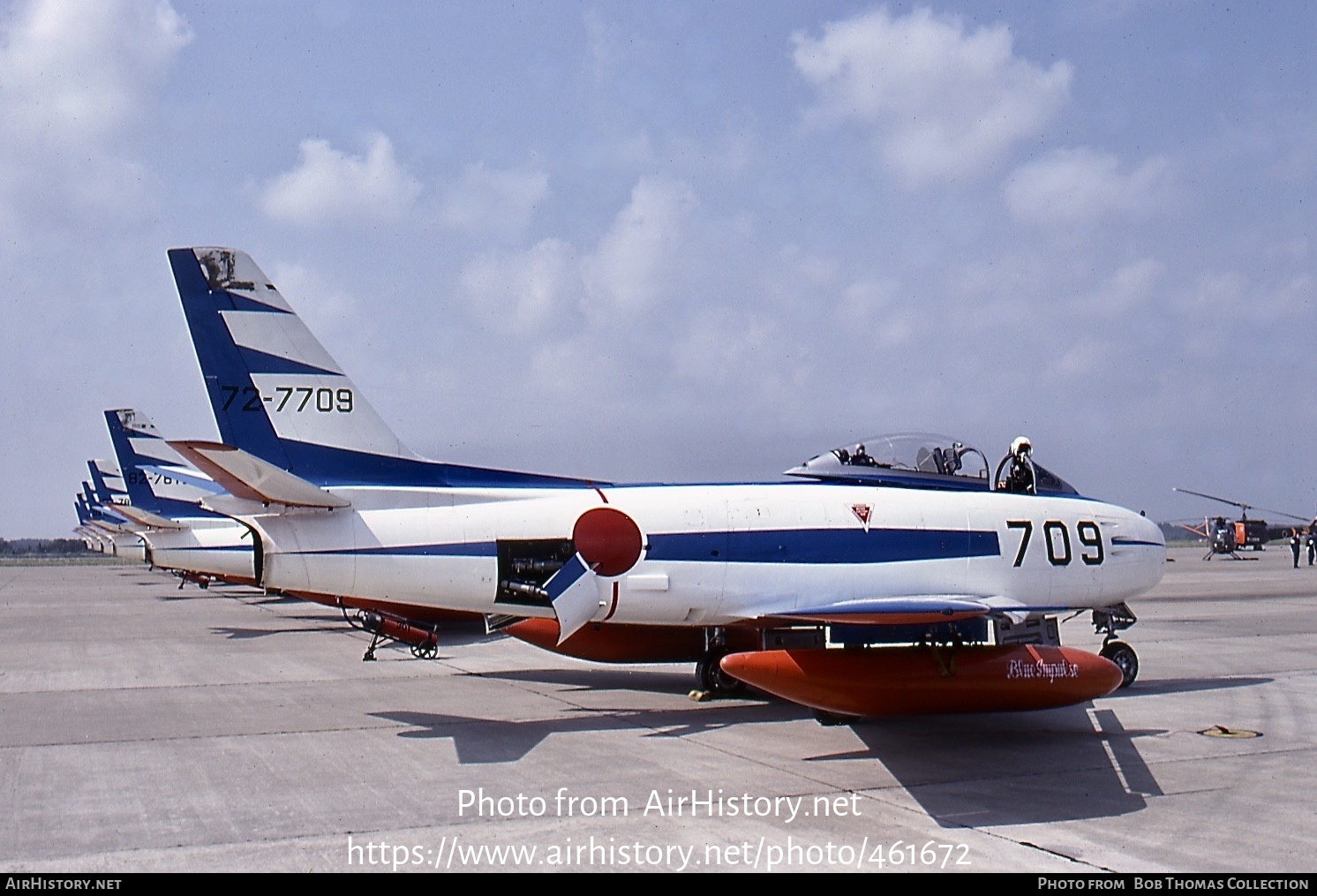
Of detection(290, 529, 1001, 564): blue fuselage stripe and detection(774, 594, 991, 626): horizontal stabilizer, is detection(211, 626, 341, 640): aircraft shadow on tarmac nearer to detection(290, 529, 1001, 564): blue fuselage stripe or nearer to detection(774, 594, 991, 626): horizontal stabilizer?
detection(290, 529, 1001, 564): blue fuselage stripe

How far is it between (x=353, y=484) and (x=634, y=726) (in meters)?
3.71

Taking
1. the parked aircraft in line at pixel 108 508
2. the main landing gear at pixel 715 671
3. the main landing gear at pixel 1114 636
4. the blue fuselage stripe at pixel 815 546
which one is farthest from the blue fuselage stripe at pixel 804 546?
the parked aircraft in line at pixel 108 508

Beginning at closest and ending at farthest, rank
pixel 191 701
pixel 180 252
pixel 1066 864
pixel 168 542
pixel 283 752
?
pixel 1066 864 → pixel 283 752 → pixel 180 252 → pixel 191 701 → pixel 168 542

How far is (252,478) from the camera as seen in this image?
9703mm

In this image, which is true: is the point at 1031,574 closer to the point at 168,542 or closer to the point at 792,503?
the point at 792,503

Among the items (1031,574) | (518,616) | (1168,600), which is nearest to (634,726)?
(518,616)

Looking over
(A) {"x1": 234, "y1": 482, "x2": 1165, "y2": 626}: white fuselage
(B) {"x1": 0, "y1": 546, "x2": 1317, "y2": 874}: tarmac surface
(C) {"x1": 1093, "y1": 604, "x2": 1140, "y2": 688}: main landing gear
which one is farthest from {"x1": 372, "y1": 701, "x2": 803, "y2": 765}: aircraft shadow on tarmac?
(C) {"x1": 1093, "y1": 604, "x2": 1140, "y2": 688}: main landing gear

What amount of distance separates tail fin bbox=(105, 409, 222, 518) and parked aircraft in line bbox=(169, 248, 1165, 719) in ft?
63.4

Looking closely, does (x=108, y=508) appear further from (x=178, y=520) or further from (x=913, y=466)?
(x=913, y=466)

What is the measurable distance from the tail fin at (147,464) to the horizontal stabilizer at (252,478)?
67.4 ft

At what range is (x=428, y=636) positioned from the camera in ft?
55.0

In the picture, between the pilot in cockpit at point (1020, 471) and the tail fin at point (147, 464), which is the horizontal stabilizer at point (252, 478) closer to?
the pilot in cockpit at point (1020, 471)

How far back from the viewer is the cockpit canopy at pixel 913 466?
40.2ft

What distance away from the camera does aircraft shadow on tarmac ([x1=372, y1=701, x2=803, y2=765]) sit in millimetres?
9766
